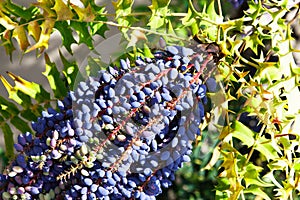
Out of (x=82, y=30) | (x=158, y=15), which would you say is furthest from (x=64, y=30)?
(x=158, y=15)

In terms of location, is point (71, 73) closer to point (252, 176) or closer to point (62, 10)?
point (62, 10)

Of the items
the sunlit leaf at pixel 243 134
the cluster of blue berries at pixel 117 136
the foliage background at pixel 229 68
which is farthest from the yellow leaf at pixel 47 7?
the sunlit leaf at pixel 243 134

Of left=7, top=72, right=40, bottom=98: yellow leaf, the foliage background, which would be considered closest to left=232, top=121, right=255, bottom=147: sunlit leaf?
the foliage background

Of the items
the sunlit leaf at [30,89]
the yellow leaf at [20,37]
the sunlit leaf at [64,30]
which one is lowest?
the sunlit leaf at [30,89]

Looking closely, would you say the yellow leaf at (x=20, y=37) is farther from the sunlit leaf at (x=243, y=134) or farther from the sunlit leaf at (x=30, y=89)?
the sunlit leaf at (x=243, y=134)

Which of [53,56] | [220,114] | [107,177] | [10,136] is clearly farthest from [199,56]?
[53,56]

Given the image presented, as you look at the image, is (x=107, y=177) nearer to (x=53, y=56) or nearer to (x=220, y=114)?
(x=220, y=114)

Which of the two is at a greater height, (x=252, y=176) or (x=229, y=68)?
(x=229, y=68)
